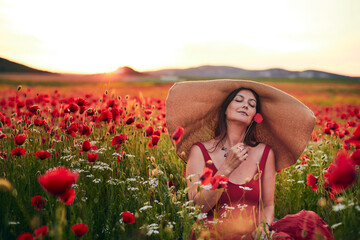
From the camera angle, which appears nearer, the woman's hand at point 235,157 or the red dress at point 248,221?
the red dress at point 248,221

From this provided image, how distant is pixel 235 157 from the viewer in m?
2.32

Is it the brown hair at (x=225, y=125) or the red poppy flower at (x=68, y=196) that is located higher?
the brown hair at (x=225, y=125)

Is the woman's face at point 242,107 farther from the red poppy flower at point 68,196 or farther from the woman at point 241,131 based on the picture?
the red poppy flower at point 68,196

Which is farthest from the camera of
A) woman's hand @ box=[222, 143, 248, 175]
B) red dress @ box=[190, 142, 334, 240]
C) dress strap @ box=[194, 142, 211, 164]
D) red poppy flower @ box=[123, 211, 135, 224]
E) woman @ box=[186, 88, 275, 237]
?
dress strap @ box=[194, 142, 211, 164]

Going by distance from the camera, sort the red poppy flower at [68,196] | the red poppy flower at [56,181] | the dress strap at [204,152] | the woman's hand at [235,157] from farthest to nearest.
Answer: the dress strap at [204,152]
the woman's hand at [235,157]
the red poppy flower at [68,196]
the red poppy flower at [56,181]

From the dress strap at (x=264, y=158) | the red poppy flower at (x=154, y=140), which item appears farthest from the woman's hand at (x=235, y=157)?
the red poppy flower at (x=154, y=140)

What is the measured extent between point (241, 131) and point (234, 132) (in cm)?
8

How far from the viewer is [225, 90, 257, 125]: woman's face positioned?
9.02 feet

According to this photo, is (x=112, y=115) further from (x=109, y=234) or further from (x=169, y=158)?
(x=109, y=234)

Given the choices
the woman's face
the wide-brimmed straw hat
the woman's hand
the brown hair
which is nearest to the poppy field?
the wide-brimmed straw hat

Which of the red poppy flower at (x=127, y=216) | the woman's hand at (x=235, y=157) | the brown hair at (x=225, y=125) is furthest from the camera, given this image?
the brown hair at (x=225, y=125)

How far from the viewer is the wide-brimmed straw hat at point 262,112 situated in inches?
118

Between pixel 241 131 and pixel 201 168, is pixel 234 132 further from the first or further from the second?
pixel 201 168

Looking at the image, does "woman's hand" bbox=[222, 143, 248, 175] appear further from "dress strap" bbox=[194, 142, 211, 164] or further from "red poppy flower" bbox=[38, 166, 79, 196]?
"red poppy flower" bbox=[38, 166, 79, 196]
